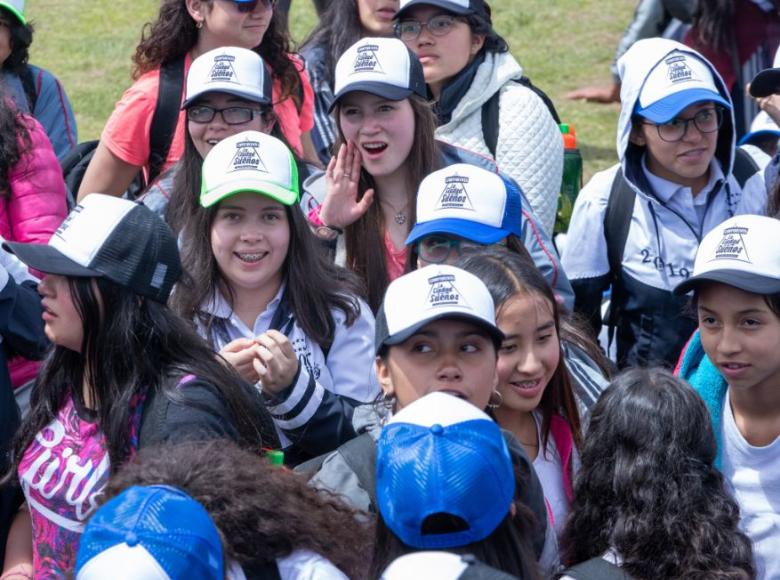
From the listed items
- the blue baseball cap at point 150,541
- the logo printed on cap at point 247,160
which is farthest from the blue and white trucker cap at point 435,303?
the blue baseball cap at point 150,541

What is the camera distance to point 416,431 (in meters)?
2.75

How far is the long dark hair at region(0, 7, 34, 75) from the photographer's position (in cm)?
537

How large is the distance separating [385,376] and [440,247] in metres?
0.78

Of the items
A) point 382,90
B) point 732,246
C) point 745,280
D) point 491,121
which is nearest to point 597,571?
point 745,280

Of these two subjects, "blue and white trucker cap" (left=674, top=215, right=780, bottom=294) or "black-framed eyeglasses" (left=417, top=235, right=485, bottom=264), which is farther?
"black-framed eyeglasses" (left=417, top=235, right=485, bottom=264)

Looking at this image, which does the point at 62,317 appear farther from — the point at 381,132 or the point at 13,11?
the point at 13,11

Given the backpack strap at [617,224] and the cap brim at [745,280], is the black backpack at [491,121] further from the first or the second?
the cap brim at [745,280]

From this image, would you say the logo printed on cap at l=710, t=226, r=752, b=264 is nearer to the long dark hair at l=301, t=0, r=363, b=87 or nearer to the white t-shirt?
the white t-shirt

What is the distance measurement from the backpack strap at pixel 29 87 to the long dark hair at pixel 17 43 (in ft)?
0.10

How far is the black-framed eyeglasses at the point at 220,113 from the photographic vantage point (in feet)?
15.4

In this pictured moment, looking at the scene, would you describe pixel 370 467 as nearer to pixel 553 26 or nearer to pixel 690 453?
pixel 690 453

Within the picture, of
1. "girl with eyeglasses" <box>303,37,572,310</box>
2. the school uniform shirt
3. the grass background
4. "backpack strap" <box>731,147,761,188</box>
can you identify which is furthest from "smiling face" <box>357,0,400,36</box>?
the grass background

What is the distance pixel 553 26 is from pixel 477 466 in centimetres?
943

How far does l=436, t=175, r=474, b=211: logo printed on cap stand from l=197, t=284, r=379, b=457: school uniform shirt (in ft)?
1.30
